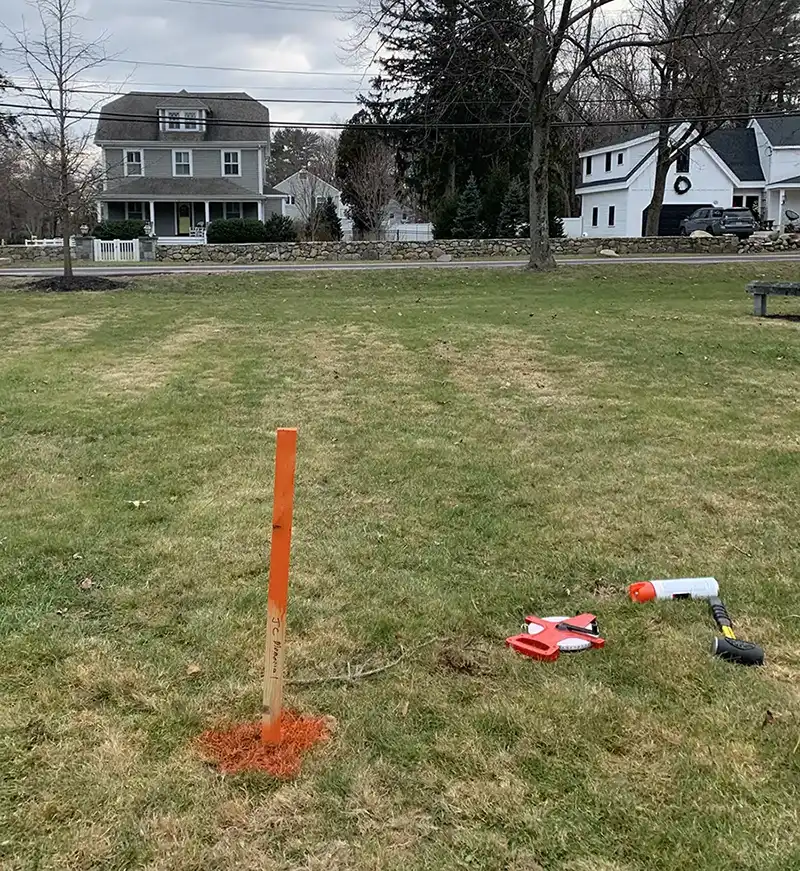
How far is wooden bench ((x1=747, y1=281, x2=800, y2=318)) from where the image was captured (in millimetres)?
11352

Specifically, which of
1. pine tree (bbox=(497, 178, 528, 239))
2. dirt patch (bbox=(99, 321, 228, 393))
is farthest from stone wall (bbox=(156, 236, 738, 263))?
dirt patch (bbox=(99, 321, 228, 393))

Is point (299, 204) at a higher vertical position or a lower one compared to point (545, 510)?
higher

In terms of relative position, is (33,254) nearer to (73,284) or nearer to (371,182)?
(73,284)

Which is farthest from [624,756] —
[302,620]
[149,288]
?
[149,288]

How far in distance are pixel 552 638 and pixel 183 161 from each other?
141 ft

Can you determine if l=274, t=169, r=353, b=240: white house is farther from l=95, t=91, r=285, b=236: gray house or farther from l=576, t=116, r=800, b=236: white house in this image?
l=576, t=116, r=800, b=236: white house

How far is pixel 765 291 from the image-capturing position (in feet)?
39.6

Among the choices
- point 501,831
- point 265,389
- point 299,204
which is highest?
point 299,204

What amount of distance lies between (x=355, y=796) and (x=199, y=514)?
2470mm

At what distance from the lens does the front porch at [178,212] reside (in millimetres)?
41719

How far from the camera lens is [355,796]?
232cm

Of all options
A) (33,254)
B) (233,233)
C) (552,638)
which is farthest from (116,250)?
(552,638)

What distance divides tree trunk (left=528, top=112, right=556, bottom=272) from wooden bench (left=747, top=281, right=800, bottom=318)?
883cm

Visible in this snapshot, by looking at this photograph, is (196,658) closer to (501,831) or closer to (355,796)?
(355,796)
